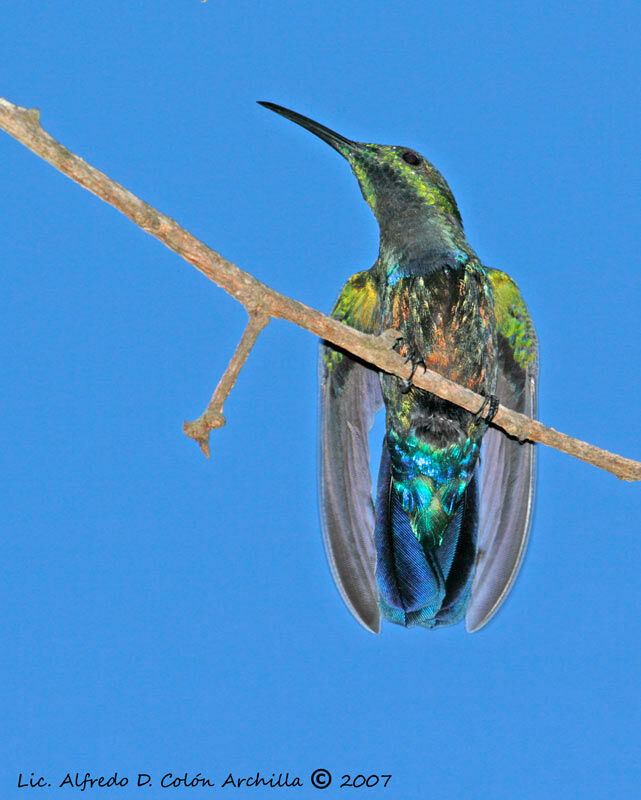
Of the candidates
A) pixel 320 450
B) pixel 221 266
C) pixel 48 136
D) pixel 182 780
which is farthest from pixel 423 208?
pixel 182 780

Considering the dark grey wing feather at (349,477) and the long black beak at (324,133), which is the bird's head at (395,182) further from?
the dark grey wing feather at (349,477)

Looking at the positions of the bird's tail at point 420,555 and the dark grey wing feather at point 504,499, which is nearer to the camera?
the bird's tail at point 420,555

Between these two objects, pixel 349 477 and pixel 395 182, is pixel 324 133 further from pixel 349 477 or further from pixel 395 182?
pixel 349 477

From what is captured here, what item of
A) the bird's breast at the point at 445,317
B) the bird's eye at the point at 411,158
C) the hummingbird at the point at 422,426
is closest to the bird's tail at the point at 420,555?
the hummingbird at the point at 422,426

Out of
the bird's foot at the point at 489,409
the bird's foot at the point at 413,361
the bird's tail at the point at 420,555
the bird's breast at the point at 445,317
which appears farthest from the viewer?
the bird's tail at the point at 420,555

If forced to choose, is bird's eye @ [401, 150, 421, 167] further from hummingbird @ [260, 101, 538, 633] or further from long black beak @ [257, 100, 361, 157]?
long black beak @ [257, 100, 361, 157]

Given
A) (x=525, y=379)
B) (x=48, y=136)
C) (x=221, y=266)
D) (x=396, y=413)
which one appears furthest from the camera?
(x=525, y=379)

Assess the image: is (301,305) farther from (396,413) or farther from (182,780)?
(182,780)
